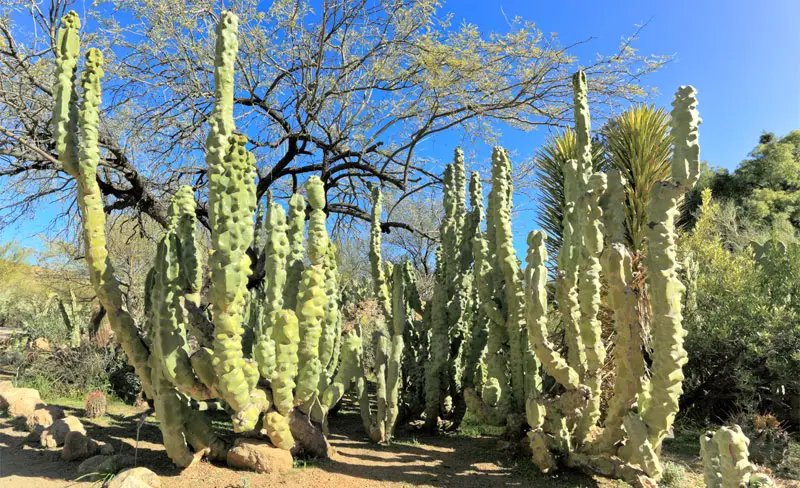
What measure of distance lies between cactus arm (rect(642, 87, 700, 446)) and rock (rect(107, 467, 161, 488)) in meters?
3.55

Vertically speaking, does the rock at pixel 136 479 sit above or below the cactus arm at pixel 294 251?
below

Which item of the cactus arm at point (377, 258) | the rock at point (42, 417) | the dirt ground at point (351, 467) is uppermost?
the cactus arm at point (377, 258)

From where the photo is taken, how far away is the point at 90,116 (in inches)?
158

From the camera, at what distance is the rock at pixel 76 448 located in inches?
172

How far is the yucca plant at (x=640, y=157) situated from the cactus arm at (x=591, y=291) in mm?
2921

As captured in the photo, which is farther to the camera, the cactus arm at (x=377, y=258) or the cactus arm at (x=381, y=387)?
the cactus arm at (x=377, y=258)

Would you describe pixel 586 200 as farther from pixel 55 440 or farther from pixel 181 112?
pixel 181 112

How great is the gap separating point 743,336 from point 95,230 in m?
7.07

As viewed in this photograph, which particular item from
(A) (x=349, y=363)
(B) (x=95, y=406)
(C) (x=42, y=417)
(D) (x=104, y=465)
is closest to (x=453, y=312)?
(A) (x=349, y=363)

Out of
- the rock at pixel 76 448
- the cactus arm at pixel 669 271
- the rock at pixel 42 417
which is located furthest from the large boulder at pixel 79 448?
the cactus arm at pixel 669 271

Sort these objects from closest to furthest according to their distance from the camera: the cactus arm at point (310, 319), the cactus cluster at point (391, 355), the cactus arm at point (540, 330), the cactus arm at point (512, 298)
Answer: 1. the cactus arm at point (540, 330)
2. the cactus arm at point (310, 319)
3. the cactus arm at point (512, 298)
4. the cactus cluster at point (391, 355)

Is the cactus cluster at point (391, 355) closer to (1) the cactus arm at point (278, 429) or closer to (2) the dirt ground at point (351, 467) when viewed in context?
(2) the dirt ground at point (351, 467)

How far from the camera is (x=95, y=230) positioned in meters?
4.00

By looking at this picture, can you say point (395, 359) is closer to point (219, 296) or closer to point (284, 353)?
→ point (284, 353)
